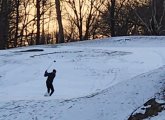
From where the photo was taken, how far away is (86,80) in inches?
1118

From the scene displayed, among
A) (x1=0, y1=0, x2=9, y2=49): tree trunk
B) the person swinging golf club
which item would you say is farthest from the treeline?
the person swinging golf club

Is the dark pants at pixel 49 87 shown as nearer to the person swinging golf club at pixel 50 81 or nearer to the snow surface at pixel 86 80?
the person swinging golf club at pixel 50 81

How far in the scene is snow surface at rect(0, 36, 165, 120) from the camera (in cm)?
1928

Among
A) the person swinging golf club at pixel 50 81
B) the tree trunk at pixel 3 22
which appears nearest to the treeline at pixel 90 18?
the tree trunk at pixel 3 22

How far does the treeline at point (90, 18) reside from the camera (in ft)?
185

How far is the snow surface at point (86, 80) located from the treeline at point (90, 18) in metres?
11.2

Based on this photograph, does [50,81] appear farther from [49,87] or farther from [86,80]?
[86,80]

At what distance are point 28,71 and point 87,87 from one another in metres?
7.23

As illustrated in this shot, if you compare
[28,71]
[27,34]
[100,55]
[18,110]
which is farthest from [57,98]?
[27,34]

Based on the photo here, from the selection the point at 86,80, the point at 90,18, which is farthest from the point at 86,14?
the point at 86,80

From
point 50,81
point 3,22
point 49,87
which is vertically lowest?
point 49,87

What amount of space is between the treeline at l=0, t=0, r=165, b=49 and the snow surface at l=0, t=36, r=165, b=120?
11.2 meters

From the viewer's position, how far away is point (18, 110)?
68.9 ft

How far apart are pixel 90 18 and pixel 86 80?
38.3 metres
